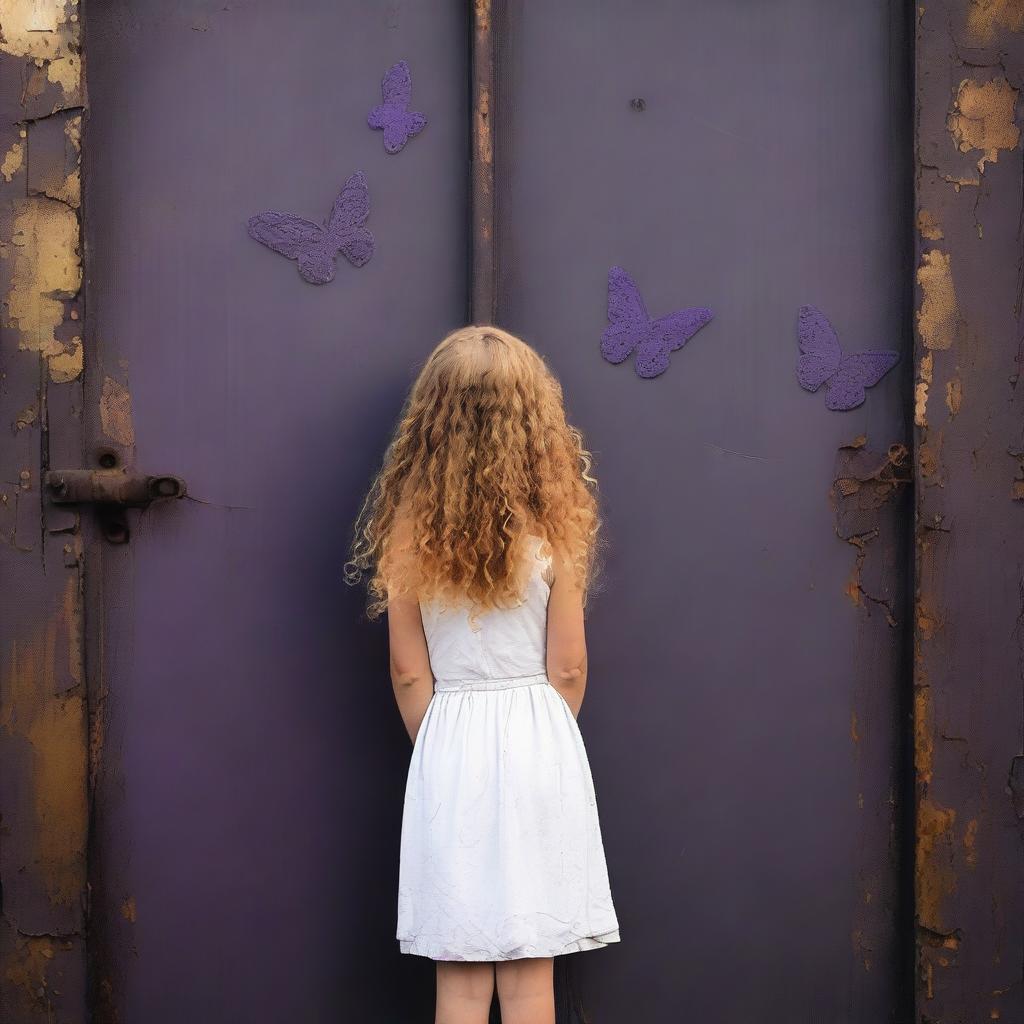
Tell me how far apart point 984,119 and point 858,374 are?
0.58 m

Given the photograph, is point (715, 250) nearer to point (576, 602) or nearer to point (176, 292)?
point (576, 602)

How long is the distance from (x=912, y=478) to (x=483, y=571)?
101 cm

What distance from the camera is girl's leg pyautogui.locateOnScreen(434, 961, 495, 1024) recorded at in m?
1.93

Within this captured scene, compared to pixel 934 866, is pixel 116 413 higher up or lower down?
higher up

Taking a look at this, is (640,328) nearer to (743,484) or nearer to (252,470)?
(743,484)

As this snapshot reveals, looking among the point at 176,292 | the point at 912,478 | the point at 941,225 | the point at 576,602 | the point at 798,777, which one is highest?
the point at 941,225

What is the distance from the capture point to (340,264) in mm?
2299

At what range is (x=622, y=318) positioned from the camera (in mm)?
2336

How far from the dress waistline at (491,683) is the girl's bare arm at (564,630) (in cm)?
3

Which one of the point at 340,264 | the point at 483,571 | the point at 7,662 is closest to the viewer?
the point at 483,571

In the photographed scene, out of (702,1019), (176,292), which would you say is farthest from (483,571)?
(702,1019)

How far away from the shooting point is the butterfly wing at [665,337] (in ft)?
7.69

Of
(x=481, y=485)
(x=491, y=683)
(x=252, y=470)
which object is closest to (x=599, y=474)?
(x=481, y=485)

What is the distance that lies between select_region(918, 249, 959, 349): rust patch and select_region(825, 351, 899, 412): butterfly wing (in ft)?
0.30
